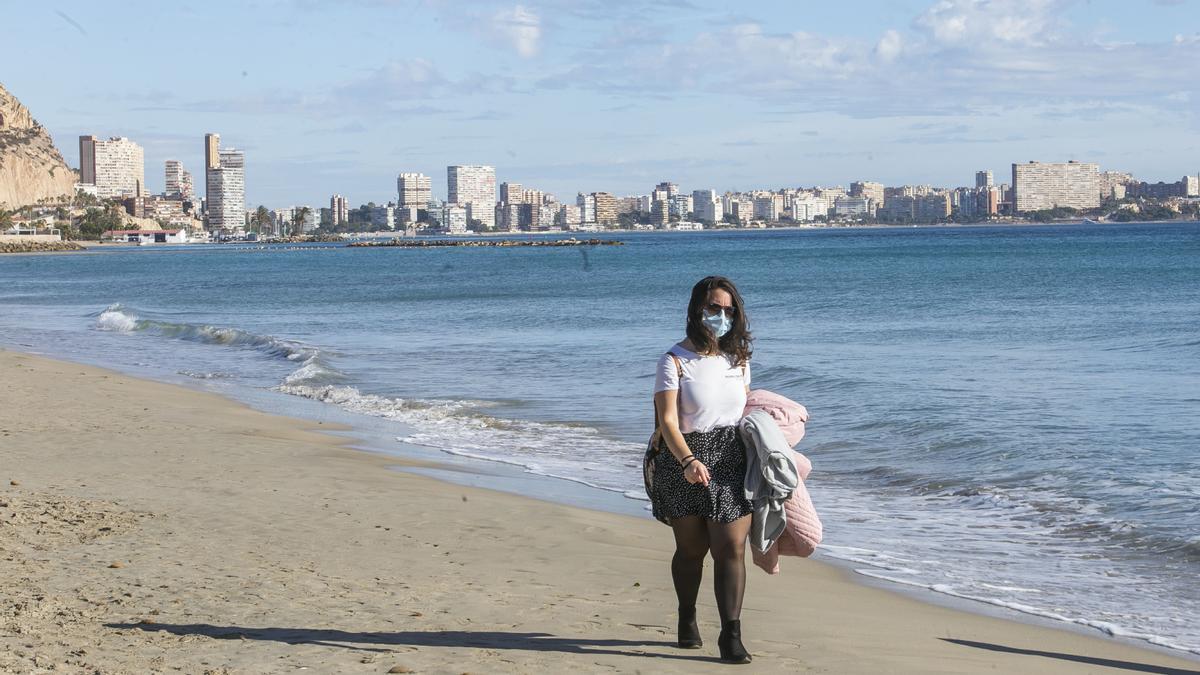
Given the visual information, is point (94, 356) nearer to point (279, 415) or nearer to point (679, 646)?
point (279, 415)

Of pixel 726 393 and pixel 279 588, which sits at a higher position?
pixel 726 393

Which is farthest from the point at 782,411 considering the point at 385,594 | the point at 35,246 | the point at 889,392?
the point at 35,246

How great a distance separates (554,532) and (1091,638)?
345 centimetres

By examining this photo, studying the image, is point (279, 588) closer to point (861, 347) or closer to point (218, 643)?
point (218, 643)

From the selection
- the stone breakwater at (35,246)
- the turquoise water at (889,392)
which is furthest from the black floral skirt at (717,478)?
the stone breakwater at (35,246)

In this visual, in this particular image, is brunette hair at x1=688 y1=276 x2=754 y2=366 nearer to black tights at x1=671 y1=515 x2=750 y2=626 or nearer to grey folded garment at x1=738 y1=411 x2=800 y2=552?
grey folded garment at x1=738 y1=411 x2=800 y2=552

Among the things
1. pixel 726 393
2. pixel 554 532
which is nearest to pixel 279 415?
pixel 554 532

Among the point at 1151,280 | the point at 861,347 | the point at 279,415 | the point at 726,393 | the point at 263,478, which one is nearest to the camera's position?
the point at 726,393

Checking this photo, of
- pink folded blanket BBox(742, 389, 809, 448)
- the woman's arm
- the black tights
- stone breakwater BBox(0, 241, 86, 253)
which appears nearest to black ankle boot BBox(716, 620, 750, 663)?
the black tights

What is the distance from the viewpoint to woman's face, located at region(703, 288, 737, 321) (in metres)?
5.20

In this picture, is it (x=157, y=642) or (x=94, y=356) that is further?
(x=94, y=356)

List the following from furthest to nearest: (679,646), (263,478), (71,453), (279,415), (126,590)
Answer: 1. (279,415)
2. (71,453)
3. (263,478)
4. (126,590)
5. (679,646)

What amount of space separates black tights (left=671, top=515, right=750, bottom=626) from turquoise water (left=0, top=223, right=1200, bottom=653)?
2.42m

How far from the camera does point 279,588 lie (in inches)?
256
